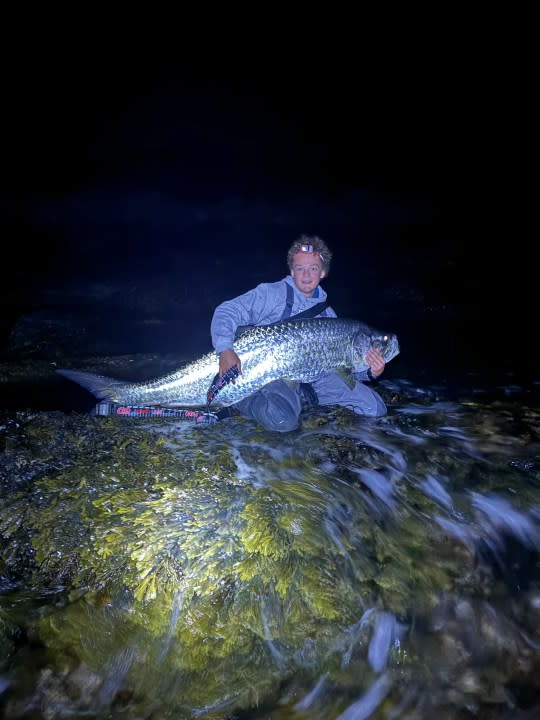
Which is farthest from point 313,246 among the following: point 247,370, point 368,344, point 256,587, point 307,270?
point 256,587

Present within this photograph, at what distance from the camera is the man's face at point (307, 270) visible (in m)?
5.04

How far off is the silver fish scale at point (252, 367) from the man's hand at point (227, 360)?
0.50 feet

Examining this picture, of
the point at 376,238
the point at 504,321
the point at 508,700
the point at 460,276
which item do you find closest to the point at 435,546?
the point at 508,700

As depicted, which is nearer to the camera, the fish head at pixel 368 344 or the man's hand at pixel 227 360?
the man's hand at pixel 227 360

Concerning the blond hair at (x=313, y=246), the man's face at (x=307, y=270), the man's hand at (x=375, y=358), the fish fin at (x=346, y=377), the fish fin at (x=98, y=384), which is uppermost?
the blond hair at (x=313, y=246)

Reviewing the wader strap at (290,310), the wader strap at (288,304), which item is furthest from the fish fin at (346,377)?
the wader strap at (288,304)

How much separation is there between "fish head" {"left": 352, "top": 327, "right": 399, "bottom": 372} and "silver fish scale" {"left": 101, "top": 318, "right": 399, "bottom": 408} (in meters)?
0.36

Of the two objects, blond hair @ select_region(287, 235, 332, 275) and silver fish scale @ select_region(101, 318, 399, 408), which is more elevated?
blond hair @ select_region(287, 235, 332, 275)

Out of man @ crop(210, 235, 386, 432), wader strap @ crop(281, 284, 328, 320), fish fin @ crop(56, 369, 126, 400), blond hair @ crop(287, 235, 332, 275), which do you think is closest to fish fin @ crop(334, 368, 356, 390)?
man @ crop(210, 235, 386, 432)

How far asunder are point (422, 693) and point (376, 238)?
4945 cm

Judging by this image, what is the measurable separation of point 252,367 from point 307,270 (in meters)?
1.33

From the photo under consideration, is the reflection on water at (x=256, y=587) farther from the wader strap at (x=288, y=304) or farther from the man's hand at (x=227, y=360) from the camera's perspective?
the wader strap at (x=288, y=304)

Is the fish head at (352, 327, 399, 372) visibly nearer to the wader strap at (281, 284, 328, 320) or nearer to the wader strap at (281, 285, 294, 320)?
the wader strap at (281, 284, 328, 320)

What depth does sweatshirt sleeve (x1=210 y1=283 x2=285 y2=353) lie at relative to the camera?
472 cm
